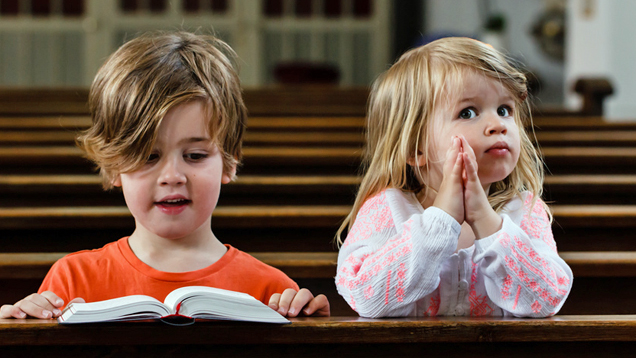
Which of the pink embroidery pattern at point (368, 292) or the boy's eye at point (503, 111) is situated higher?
the boy's eye at point (503, 111)

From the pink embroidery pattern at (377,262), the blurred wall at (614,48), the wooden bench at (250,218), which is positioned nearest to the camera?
the pink embroidery pattern at (377,262)

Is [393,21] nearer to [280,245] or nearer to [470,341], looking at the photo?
[280,245]

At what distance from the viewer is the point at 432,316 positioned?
1010 mm

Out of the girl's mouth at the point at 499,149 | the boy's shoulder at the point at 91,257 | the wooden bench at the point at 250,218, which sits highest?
the girl's mouth at the point at 499,149

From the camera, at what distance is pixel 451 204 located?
36.4 inches

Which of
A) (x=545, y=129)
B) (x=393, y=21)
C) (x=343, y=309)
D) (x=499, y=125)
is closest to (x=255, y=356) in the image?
(x=499, y=125)

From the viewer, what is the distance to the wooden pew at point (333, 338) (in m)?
0.85

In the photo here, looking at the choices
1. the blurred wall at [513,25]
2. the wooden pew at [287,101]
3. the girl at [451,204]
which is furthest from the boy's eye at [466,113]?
the blurred wall at [513,25]

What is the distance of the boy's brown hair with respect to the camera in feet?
3.25

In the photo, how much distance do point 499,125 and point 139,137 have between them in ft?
1.69

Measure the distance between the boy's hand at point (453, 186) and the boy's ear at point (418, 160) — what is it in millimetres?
88

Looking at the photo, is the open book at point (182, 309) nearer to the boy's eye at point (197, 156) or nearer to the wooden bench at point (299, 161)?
the boy's eye at point (197, 156)

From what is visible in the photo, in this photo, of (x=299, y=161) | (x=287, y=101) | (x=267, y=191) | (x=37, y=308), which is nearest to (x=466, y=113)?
(x=37, y=308)

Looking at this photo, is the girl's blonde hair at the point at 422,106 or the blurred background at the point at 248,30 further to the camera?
the blurred background at the point at 248,30
